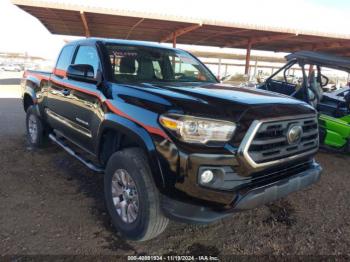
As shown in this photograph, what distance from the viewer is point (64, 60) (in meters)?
5.05

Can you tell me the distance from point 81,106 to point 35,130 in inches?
93.3

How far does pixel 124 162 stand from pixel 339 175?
3.88 meters

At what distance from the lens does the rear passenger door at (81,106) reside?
12.1ft

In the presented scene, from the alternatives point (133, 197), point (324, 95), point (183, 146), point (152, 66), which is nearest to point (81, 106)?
point (152, 66)

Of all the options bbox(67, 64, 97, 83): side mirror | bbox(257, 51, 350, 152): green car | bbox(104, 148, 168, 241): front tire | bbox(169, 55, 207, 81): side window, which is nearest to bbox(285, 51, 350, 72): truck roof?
bbox(257, 51, 350, 152): green car

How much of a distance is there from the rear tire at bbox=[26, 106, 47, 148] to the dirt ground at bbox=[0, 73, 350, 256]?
0.92m

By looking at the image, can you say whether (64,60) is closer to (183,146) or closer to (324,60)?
(183,146)

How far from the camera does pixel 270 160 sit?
2.85 metres

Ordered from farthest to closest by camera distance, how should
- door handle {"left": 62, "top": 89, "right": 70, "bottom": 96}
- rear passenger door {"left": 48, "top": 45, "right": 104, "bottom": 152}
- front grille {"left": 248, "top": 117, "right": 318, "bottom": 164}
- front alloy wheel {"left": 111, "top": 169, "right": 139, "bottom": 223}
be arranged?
door handle {"left": 62, "top": 89, "right": 70, "bottom": 96}, rear passenger door {"left": 48, "top": 45, "right": 104, "bottom": 152}, front alloy wheel {"left": 111, "top": 169, "right": 139, "bottom": 223}, front grille {"left": 248, "top": 117, "right": 318, "bottom": 164}

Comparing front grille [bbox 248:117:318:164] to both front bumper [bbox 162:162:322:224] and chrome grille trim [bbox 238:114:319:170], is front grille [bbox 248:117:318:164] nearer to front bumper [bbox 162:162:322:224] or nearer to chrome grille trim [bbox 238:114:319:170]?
chrome grille trim [bbox 238:114:319:170]

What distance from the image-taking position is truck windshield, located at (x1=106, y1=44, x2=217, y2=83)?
12.6ft

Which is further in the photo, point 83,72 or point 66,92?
point 66,92

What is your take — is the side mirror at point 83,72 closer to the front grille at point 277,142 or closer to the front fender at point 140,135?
the front fender at point 140,135

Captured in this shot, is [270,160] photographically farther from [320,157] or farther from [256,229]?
[320,157]
